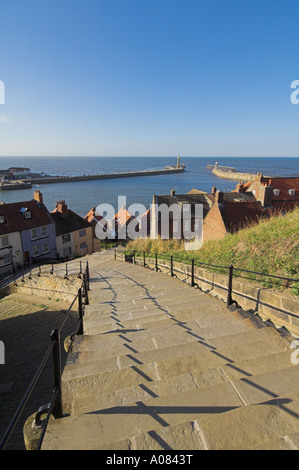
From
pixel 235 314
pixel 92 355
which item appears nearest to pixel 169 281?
pixel 235 314

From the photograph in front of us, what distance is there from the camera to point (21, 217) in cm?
2623

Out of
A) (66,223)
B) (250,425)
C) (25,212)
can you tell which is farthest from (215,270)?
(66,223)

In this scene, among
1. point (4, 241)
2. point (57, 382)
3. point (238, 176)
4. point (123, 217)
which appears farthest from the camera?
point (238, 176)

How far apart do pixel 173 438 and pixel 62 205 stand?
31.8 m

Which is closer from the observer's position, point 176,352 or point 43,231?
point 176,352

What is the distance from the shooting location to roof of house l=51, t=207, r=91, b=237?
29812 mm

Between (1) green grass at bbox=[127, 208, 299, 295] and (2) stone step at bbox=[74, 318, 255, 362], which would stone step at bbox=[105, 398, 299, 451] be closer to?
(2) stone step at bbox=[74, 318, 255, 362]

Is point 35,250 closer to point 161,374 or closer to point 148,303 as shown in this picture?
point 148,303

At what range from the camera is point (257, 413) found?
7.80 feet

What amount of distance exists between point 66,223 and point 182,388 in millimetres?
29939

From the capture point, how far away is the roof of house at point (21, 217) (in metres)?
24.7

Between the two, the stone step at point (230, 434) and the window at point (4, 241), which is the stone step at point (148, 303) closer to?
the stone step at point (230, 434)

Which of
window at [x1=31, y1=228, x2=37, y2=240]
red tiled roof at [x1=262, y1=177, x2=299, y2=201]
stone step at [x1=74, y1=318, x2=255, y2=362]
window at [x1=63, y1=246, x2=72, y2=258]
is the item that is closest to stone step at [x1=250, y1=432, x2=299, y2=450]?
stone step at [x1=74, y1=318, x2=255, y2=362]

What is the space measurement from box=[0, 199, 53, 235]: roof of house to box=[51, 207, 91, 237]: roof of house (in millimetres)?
1512
